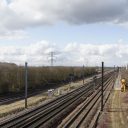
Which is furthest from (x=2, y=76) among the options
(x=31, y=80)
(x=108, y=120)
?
(x=108, y=120)

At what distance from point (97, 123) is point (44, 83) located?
5922 cm

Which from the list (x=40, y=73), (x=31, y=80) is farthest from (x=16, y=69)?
(x=40, y=73)

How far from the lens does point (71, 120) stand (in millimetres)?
28438

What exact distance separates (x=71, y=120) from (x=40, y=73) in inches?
2298

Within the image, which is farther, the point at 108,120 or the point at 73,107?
the point at 73,107

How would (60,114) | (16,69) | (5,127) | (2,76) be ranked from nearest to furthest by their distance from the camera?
(5,127)
(60,114)
(2,76)
(16,69)

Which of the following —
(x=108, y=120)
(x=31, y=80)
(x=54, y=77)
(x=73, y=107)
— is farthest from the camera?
(x=54, y=77)

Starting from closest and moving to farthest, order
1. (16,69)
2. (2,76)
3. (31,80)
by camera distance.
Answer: (2,76), (16,69), (31,80)

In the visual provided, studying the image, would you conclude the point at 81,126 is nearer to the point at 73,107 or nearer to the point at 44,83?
the point at 73,107

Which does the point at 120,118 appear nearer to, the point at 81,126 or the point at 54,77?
the point at 81,126

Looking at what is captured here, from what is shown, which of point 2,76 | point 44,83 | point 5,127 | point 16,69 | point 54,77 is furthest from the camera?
point 54,77

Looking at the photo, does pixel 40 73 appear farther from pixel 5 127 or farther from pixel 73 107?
pixel 5 127

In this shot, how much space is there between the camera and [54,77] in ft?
326

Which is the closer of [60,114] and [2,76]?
[60,114]
